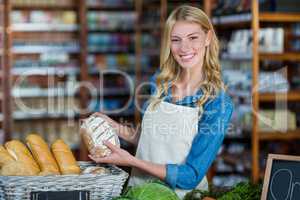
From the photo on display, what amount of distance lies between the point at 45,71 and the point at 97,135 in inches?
222

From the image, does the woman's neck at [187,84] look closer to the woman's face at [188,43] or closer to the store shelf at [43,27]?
the woman's face at [188,43]

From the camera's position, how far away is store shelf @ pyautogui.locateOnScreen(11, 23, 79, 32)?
7.70 metres

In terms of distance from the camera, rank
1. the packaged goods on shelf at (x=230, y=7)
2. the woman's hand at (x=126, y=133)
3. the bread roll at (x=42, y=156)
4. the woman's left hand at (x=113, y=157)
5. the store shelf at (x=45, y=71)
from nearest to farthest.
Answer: the bread roll at (x=42, y=156)
the woman's left hand at (x=113, y=157)
the woman's hand at (x=126, y=133)
the packaged goods on shelf at (x=230, y=7)
the store shelf at (x=45, y=71)

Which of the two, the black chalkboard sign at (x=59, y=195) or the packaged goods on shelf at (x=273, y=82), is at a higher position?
the packaged goods on shelf at (x=273, y=82)

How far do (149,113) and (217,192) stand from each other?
62 centimetres

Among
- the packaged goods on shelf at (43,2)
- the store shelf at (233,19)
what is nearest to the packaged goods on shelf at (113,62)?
the packaged goods on shelf at (43,2)

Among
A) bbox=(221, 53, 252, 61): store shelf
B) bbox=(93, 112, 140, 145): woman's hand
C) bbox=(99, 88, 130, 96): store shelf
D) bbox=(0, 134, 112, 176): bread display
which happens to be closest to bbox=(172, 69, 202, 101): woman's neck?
bbox=(93, 112, 140, 145): woman's hand

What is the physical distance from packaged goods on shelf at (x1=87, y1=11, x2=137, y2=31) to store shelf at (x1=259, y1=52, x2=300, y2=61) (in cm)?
345

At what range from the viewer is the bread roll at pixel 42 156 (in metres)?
2.15

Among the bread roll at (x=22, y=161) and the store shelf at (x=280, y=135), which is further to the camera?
the store shelf at (x=280, y=135)

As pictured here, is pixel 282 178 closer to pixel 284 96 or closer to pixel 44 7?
pixel 284 96

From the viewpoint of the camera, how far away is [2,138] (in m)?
7.46

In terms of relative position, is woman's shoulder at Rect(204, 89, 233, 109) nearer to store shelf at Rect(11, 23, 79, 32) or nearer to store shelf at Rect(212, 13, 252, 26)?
store shelf at Rect(212, 13, 252, 26)

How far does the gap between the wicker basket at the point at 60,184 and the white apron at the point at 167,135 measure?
0.54 meters
